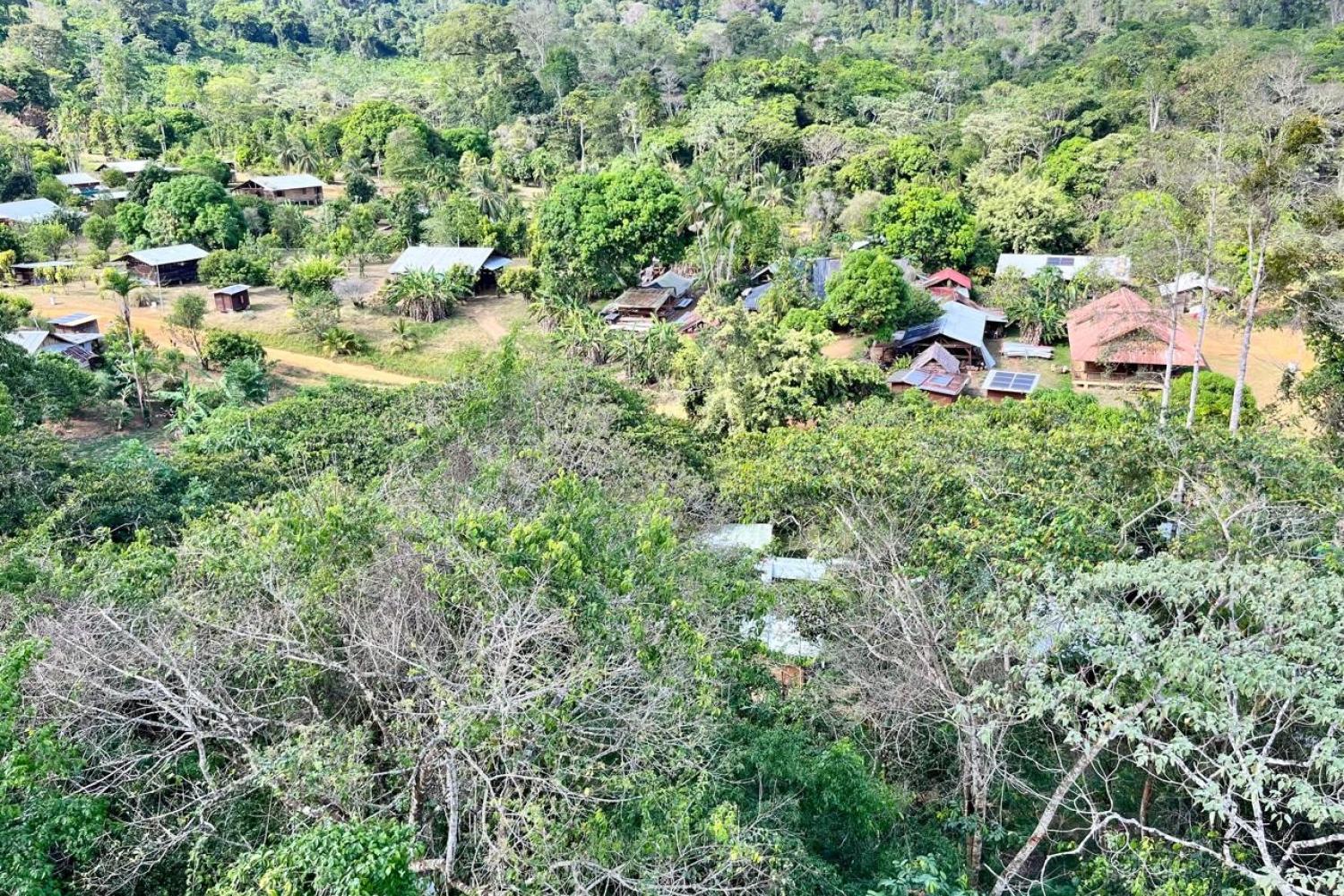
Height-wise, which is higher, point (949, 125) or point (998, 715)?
point (949, 125)

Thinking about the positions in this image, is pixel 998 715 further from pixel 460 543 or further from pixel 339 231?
pixel 339 231

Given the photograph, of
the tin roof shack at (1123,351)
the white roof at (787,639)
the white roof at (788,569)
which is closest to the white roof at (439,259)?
the tin roof shack at (1123,351)

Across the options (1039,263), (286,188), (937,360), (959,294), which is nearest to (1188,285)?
(1039,263)

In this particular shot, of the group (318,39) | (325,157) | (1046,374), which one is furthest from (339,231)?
(318,39)

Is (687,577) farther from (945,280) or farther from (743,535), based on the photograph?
(945,280)

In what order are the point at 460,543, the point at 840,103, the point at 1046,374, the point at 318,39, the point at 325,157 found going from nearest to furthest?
1. the point at 460,543
2. the point at 1046,374
3. the point at 325,157
4. the point at 840,103
5. the point at 318,39

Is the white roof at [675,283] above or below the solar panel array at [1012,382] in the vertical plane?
above

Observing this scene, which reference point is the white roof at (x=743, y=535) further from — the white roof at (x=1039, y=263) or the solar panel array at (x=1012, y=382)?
the white roof at (x=1039, y=263)
